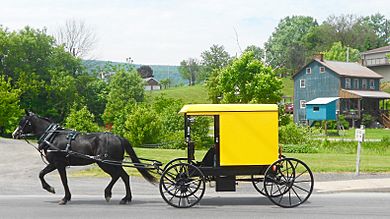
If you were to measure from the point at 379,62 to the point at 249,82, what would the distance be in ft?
179

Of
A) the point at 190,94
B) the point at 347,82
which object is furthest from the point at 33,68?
the point at 190,94

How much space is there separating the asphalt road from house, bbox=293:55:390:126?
51903 mm

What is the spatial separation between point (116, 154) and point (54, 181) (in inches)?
187

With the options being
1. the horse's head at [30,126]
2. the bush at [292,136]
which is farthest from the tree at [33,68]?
the horse's head at [30,126]

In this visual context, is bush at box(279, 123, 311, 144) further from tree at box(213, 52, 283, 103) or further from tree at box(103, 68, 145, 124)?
tree at box(103, 68, 145, 124)

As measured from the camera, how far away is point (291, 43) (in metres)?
116

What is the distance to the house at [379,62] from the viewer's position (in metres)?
90.4

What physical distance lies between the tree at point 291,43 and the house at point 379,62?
1750cm

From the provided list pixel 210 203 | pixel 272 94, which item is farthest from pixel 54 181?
pixel 272 94

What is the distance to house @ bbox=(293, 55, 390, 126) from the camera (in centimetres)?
6569

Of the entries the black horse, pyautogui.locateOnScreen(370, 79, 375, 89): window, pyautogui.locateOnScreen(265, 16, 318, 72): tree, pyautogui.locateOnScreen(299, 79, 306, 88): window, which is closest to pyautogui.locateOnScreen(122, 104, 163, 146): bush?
the black horse

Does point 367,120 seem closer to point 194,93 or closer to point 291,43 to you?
point 194,93

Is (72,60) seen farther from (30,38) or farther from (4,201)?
(4,201)

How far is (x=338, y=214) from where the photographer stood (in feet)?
35.9
